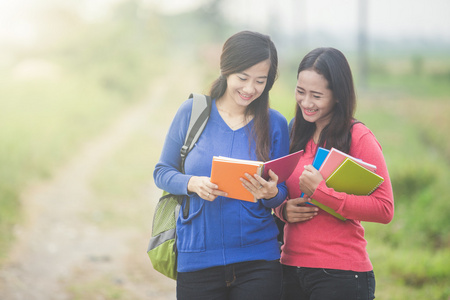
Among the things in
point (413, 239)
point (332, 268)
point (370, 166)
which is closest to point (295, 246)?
point (332, 268)

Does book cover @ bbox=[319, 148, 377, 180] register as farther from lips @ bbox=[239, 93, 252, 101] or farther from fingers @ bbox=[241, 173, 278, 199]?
lips @ bbox=[239, 93, 252, 101]

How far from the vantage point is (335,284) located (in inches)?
71.4

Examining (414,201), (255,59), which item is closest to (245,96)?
(255,59)

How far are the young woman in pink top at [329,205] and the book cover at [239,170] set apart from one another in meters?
0.10

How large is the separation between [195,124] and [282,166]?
1.40 feet

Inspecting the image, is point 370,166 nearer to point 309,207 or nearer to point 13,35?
point 309,207

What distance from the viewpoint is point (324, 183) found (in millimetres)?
1826

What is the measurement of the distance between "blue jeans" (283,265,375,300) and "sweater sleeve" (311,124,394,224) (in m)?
0.24

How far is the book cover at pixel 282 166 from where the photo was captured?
68.2 inches

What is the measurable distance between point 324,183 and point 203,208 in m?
0.51

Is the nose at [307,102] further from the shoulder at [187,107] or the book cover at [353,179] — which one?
the shoulder at [187,107]

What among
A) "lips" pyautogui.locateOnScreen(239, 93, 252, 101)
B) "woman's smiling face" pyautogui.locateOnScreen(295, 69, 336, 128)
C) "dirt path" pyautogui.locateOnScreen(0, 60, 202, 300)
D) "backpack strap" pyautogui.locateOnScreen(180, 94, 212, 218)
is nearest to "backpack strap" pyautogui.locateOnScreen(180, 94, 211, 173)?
"backpack strap" pyautogui.locateOnScreen(180, 94, 212, 218)

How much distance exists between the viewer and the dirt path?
3947 millimetres

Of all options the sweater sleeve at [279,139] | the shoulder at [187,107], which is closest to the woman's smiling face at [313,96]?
the sweater sleeve at [279,139]
